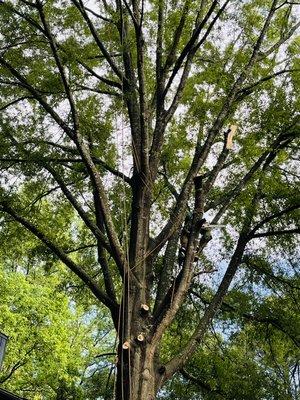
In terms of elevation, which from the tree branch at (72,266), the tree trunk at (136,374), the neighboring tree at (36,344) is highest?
the neighboring tree at (36,344)

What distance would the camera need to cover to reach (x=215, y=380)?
754 centimetres

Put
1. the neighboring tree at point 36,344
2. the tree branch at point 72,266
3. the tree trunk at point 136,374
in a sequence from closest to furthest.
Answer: the tree trunk at point 136,374, the tree branch at point 72,266, the neighboring tree at point 36,344

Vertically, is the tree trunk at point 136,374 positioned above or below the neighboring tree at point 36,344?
below

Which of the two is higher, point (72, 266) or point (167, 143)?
point (167, 143)

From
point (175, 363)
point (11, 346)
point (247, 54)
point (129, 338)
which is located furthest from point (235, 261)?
point (11, 346)

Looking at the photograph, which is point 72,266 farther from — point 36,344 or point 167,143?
point 36,344

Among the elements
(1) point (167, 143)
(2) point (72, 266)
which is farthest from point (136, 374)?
(1) point (167, 143)

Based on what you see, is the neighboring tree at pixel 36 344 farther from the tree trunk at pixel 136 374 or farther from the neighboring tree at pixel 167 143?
the tree trunk at pixel 136 374

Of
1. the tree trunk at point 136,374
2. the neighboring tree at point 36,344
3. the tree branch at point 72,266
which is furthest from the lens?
the neighboring tree at point 36,344

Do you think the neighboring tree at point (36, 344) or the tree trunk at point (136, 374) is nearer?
the tree trunk at point (136, 374)

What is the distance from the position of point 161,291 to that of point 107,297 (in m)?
0.94

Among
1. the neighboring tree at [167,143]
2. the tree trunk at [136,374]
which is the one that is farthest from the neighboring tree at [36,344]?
the tree trunk at [136,374]

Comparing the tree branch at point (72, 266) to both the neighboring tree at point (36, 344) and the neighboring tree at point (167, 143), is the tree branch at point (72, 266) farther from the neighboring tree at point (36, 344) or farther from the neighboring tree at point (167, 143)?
the neighboring tree at point (36, 344)

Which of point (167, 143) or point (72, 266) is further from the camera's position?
point (167, 143)
